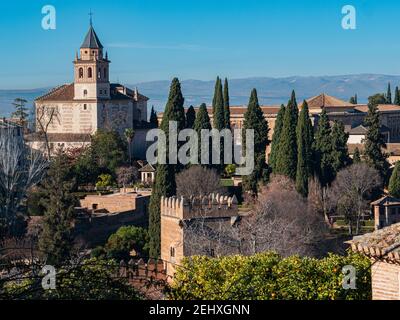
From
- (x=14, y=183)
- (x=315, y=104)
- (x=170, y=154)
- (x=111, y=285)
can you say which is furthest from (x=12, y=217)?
(x=315, y=104)

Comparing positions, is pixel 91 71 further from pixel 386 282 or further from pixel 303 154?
pixel 386 282

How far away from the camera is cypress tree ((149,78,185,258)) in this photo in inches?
1427

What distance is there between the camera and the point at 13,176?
139 ft

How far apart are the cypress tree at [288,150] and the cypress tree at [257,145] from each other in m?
1.27

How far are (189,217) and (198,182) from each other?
10349mm

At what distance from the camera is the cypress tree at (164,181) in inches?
1427

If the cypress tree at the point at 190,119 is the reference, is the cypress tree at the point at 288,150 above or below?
below

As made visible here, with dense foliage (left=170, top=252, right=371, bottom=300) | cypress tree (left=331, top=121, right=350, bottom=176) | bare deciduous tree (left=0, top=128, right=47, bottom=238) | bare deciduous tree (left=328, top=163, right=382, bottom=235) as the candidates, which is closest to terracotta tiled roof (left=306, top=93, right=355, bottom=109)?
cypress tree (left=331, top=121, right=350, bottom=176)

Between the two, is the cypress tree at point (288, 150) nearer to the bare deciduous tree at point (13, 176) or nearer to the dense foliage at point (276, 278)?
the bare deciduous tree at point (13, 176)

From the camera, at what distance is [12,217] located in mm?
38750

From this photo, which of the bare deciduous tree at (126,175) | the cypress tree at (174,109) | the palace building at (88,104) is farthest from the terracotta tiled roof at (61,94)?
the cypress tree at (174,109)

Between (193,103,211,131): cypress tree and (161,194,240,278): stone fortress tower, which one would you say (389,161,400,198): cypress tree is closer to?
(193,103,211,131): cypress tree

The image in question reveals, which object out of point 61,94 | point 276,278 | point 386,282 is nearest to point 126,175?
point 61,94
